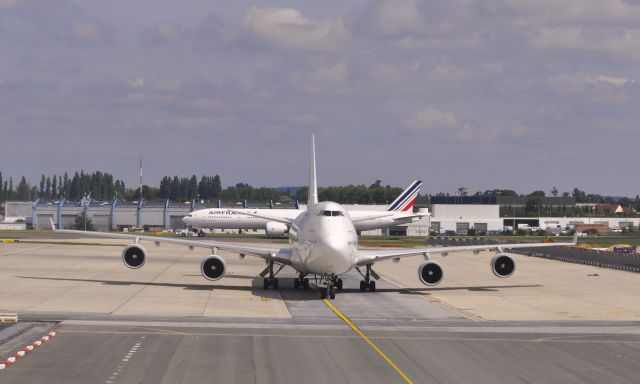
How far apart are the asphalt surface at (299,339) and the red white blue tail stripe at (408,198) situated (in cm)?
9078

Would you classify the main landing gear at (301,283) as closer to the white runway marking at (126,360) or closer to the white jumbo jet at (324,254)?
the white jumbo jet at (324,254)

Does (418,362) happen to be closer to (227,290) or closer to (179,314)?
(179,314)

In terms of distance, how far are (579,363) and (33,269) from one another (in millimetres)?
42039

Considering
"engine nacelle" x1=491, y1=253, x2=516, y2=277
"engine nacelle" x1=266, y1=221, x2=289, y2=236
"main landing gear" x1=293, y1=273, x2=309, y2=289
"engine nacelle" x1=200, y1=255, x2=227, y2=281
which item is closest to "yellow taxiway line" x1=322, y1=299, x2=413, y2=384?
"main landing gear" x1=293, y1=273, x2=309, y2=289

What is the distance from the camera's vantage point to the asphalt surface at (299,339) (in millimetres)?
23484

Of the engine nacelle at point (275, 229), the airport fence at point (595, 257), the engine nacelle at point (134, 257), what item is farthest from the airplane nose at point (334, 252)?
the engine nacelle at point (275, 229)

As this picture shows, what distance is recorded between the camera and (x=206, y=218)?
142 metres

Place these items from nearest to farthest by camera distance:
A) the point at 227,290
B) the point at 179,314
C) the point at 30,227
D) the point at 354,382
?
the point at 354,382
the point at 179,314
the point at 227,290
the point at 30,227

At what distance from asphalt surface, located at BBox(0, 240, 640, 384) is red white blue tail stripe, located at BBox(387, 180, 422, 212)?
298 ft

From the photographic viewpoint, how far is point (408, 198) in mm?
142500


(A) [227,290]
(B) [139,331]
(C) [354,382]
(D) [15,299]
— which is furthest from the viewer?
(A) [227,290]

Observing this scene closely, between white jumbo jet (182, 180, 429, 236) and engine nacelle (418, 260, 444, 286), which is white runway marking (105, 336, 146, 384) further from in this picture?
white jumbo jet (182, 180, 429, 236)

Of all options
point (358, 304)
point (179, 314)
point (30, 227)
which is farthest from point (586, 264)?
point (30, 227)

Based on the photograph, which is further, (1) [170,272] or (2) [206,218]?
(2) [206,218]
